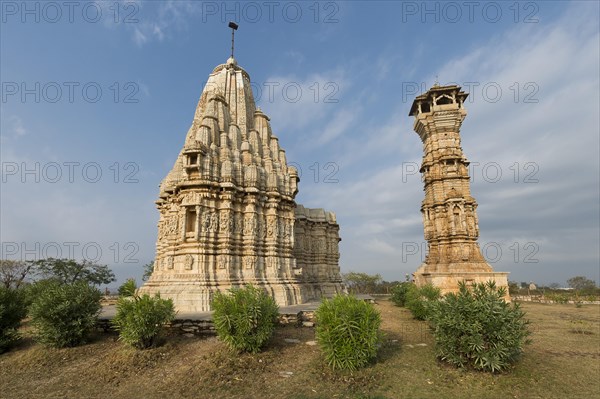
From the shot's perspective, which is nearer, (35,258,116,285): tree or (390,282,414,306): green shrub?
(390,282,414,306): green shrub

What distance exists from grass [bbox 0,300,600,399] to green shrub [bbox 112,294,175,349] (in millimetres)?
405

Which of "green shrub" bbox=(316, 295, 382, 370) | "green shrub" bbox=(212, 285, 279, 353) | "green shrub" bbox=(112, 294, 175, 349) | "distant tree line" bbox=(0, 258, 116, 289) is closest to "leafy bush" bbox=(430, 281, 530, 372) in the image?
"green shrub" bbox=(316, 295, 382, 370)

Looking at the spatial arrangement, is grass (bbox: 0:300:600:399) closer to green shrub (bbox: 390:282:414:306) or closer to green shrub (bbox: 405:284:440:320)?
green shrub (bbox: 405:284:440:320)

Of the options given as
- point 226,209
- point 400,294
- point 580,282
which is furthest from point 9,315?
point 580,282

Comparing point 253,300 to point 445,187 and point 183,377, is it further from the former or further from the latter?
point 445,187

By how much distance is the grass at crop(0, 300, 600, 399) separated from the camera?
23.2 ft

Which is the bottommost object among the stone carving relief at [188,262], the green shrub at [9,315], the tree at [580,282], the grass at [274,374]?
the tree at [580,282]

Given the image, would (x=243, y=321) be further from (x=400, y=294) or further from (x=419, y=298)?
(x=400, y=294)

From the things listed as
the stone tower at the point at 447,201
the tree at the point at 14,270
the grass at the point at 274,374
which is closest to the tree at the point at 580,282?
the stone tower at the point at 447,201

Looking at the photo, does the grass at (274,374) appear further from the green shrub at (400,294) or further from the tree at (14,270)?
the tree at (14,270)

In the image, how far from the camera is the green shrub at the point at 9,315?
36.7 feet

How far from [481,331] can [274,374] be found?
5.18 metres

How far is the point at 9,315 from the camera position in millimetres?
11680

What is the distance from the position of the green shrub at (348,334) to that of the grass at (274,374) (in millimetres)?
321
